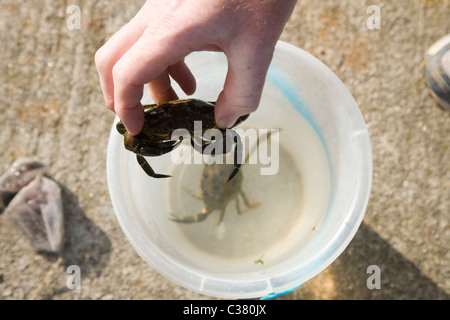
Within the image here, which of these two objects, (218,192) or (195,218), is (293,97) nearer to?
(218,192)

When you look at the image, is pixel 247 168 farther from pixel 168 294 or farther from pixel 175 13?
pixel 175 13

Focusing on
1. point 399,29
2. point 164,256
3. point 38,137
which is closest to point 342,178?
point 164,256

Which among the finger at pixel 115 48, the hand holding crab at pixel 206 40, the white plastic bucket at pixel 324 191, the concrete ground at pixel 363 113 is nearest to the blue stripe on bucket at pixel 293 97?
the white plastic bucket at pixel 324 191

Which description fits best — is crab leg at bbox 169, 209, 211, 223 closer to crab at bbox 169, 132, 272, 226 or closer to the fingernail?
crab at bbox 169, 132, 272, 226

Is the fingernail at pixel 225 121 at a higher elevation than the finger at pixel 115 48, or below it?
below

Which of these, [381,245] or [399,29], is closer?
[381,245]

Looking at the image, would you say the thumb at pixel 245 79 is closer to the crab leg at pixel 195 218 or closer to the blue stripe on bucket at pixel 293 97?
the blue stripe on bucket at pixel 293 97

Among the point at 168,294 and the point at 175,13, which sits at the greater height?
the point at 175,13
